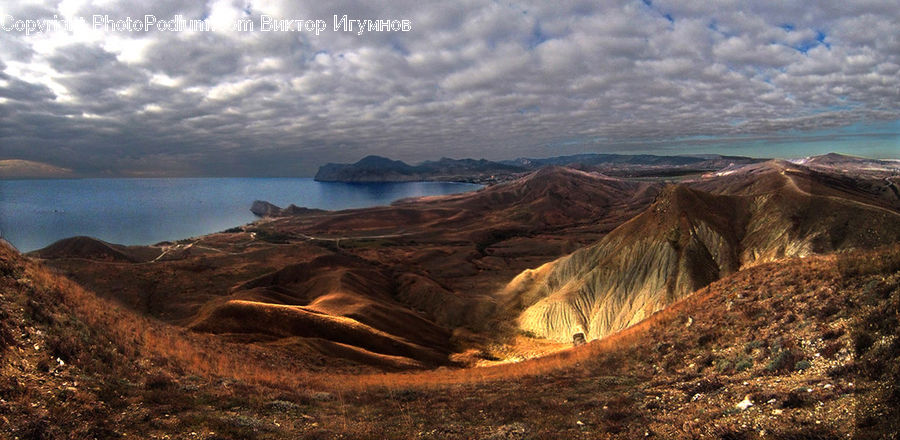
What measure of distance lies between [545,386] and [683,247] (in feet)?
142

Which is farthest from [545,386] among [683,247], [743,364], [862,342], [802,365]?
[683,247]

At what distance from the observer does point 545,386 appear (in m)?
15.9

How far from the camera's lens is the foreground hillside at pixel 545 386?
840 centimetres

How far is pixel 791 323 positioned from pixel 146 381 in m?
20.3

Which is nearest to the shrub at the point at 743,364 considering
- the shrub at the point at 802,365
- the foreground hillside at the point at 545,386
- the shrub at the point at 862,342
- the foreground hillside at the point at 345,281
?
the foreground hillside at the point at 545,386

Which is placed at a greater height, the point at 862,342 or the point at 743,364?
the point at 862,342

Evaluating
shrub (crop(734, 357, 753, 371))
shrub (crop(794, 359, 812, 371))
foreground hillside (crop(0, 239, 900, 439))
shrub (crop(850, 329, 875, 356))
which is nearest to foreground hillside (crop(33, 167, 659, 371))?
foreground hillside (crop(0, 239, 900, 439))

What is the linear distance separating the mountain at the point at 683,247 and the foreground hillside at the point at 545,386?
108 feet

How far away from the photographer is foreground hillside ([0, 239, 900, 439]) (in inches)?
331

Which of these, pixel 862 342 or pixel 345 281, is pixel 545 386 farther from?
pixel 345 281

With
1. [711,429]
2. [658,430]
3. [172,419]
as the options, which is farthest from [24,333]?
[711,429]

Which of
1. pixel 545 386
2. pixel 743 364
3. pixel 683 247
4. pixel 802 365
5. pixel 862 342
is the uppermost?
pixel 862 342

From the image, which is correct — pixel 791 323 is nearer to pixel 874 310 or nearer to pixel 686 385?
pixel 874 310

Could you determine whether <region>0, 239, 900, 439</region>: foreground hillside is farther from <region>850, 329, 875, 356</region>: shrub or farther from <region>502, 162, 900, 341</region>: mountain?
<region>502, 162, 900, 341</region>: mountain
